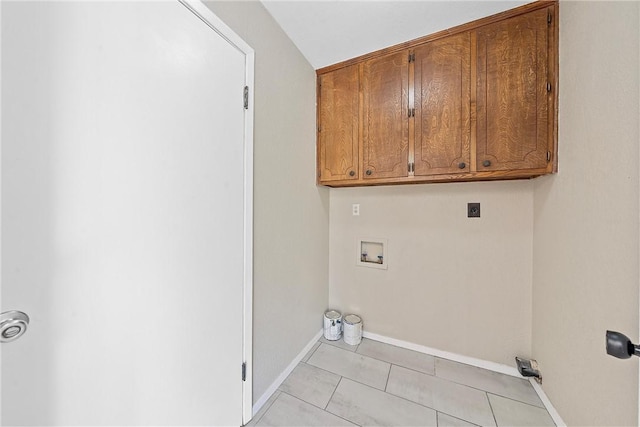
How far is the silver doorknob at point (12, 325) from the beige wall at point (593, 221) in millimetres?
1925

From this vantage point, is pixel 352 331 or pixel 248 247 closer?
pixel 248 247

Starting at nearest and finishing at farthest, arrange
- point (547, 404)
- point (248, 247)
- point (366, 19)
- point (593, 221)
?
point (593, 221) → point (248, 247) → point (547, 404) → point (366, 19)

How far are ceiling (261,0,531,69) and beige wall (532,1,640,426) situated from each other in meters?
0.56

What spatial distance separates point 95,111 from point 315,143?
1488mm

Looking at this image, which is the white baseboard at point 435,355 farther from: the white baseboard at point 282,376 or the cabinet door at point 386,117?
the cabinet door at point 386,117

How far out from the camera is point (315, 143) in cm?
198

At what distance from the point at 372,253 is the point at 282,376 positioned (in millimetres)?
1234

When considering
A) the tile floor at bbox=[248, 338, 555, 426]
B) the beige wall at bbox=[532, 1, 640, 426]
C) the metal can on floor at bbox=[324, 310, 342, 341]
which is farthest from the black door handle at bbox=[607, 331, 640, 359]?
the metal can on floor at bbox=[324, 310, 342, 341]

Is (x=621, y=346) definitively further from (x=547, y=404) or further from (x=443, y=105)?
(x=443, y=105)

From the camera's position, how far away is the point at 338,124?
1922mm

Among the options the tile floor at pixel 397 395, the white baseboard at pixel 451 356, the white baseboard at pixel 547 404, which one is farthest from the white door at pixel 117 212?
the white baseboard at pixel 547 404

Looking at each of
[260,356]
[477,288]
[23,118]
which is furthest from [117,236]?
[477,288]

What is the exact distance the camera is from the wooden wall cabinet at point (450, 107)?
1.35 metres

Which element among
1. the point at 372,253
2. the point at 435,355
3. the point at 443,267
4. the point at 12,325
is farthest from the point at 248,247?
the point at 435,355
